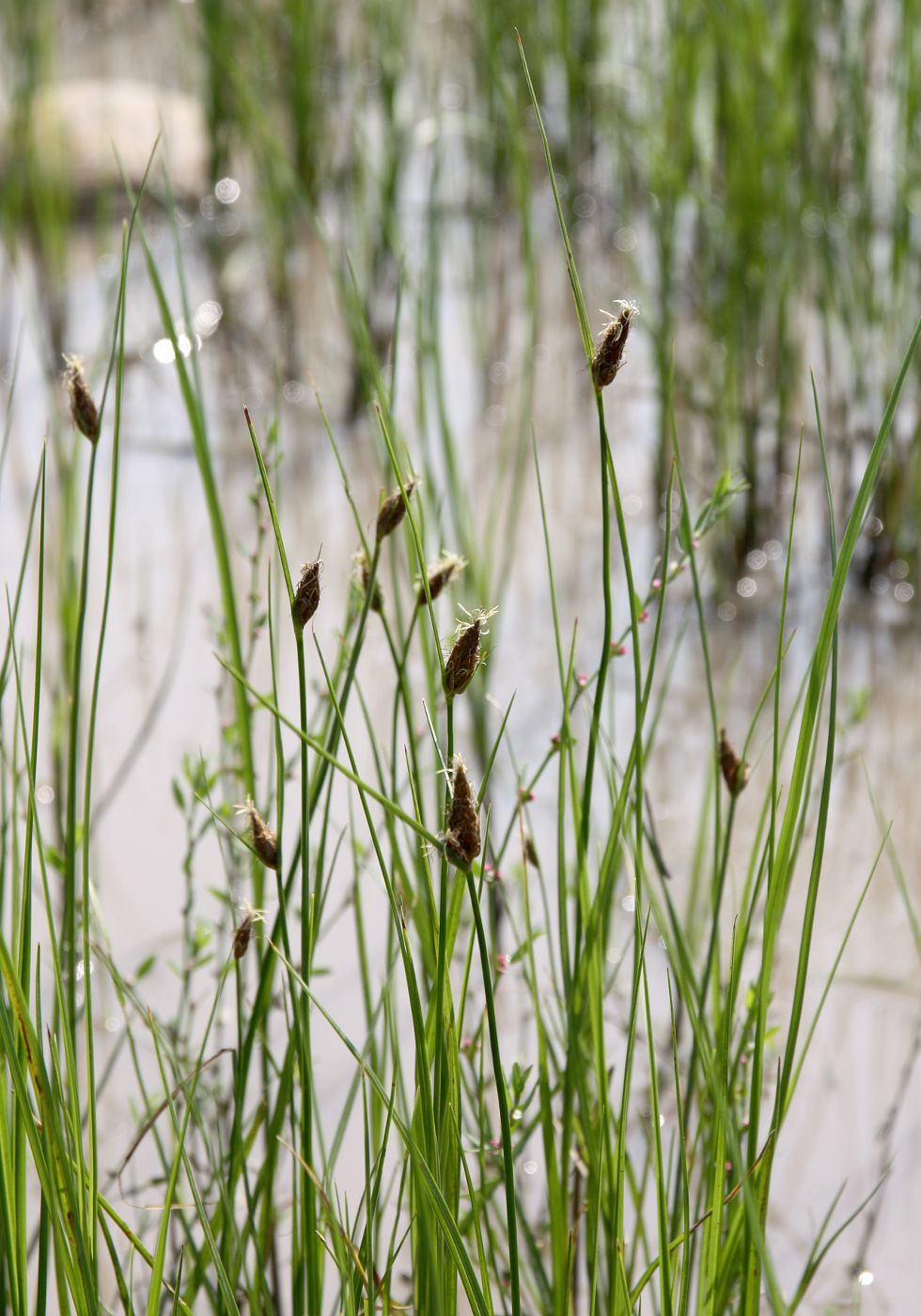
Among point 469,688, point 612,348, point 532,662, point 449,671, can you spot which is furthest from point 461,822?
point 532,662

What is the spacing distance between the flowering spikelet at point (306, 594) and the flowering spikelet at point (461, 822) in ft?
0.34

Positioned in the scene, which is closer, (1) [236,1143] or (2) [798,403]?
(1) [236,1143]

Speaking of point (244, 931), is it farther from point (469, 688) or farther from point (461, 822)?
point (469, 688)

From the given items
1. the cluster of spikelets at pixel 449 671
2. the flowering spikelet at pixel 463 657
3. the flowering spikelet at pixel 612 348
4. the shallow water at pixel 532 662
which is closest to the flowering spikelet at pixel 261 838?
the cluster of spikelets at pixel 449 671

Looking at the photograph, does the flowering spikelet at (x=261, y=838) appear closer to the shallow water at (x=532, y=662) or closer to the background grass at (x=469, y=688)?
the background grass at (x=469, y=688)

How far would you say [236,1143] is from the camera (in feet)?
2.66

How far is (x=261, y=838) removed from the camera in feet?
2.03

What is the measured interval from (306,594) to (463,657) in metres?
0.08

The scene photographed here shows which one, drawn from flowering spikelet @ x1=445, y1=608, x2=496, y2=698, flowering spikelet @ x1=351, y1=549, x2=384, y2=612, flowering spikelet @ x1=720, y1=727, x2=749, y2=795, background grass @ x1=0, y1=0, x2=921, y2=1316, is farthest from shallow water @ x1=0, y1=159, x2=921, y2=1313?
flowering spikelet @ x1=445, y1=608, x2=496, y2=698

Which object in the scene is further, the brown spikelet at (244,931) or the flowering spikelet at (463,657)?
the brown spikelet at (244,931)

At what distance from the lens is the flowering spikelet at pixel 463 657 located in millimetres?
539

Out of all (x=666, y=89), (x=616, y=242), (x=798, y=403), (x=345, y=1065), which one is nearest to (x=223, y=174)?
(x=616, y=242)

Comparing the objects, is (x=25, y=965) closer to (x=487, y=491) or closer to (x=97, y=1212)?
(x=97, y=1212)

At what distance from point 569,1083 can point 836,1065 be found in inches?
21.5
